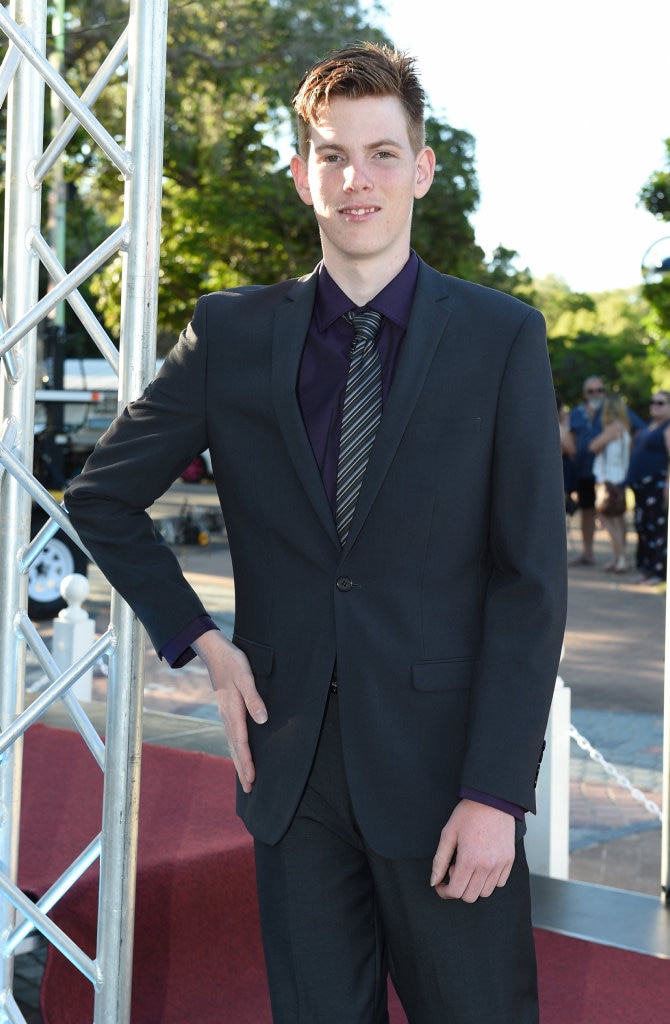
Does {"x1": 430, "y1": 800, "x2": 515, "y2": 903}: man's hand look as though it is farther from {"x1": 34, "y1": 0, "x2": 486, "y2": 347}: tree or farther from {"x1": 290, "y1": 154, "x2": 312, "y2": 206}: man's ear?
{"x1": 34, "y1": 0, "x2": 486, "y2": 347}: tree

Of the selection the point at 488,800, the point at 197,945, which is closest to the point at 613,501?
the point at 197,945

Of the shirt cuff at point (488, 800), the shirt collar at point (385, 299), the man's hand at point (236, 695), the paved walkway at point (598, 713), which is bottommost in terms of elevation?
the paved walkway at point (598, 713)

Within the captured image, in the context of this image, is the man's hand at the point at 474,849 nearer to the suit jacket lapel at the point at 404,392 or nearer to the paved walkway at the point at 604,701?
the suit jacket lapel at the point at 404,392

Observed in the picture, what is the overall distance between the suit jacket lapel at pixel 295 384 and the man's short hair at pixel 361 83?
0.25 metres

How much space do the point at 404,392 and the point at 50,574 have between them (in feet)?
28.8

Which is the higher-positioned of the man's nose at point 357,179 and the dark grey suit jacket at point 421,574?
the man's nose at point 357,179

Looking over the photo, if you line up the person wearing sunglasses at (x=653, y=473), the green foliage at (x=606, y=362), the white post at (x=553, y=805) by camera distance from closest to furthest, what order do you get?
the white post at (x=553, y=805), the person wearing sunglasses at (x=653, y=473), the green foliage at (x=606, y=362)

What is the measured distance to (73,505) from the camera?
2.22 meters

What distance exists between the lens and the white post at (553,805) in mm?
4469

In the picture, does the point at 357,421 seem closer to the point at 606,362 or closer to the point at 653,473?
the point at 653,473

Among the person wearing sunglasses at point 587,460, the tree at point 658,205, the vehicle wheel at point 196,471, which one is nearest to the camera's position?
the person wearing sunglasses at point 587,460

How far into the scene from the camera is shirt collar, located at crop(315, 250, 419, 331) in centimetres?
209

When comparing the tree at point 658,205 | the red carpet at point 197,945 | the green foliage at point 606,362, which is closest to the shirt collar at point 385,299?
the red carpet at point 197,945

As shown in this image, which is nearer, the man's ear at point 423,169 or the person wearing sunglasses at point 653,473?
the man's ear at point 423,169
